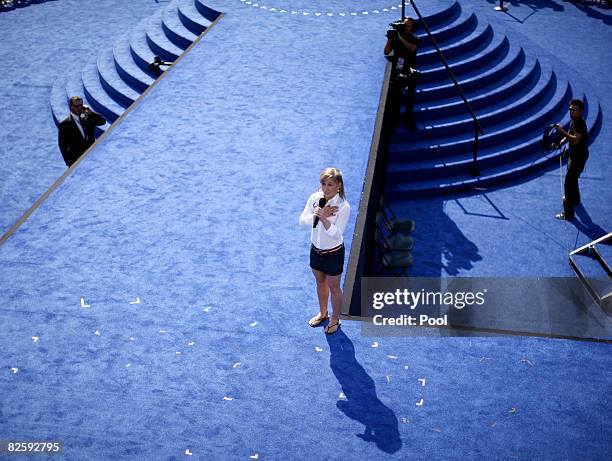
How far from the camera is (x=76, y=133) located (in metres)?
10.4

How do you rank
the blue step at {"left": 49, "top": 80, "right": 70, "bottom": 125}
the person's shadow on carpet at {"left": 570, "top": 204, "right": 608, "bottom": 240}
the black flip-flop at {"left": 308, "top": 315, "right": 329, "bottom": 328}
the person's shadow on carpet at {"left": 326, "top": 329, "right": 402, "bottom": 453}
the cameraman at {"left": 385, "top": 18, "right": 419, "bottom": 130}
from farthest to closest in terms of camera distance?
the blue step at {"left": 49, "top": 80, "right": 70, "bottom": 125}
the cameraman at {"left": 385, "top": 18, "right": 419, "bottom": 130}
the person's shadow on carpet at {"left": 570, "top": 204, "right": 608, "bottom": 240}
the black flip-flop at {"left": 308, "top": 315, "right": 329, "bottom": 328}
the person's shadow on carpet at {"left": 326, "top": 329, "right": 402, "bottom": 453}

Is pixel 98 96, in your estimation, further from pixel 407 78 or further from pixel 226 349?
pixel 226 349

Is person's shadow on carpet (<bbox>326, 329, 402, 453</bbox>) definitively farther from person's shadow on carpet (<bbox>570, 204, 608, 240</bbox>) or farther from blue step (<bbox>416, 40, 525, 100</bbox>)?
blue step (<bbox>416, 40, 525, 100</bbox>)

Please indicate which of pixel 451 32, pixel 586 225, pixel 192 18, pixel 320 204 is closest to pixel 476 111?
pixel 451 32

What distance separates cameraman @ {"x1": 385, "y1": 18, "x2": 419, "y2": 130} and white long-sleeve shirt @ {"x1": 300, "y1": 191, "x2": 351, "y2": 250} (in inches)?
202

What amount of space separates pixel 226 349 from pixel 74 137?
4856mm

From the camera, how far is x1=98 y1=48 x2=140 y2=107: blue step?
1329 cm

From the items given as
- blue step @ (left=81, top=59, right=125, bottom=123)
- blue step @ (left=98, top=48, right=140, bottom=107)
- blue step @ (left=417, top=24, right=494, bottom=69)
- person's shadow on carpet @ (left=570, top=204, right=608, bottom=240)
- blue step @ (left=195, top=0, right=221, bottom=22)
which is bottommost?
person's shadow on carpet @ (left=570, top=204, right=608, bottom=240)

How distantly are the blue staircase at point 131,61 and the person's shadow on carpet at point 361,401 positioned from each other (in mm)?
7761

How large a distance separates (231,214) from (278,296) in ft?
5.27

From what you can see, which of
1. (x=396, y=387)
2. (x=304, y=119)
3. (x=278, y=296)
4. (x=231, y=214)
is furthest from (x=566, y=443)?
(x=304, y=119)

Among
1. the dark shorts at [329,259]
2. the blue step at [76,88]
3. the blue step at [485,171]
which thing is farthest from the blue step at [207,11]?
the dark shorts at [329,259]

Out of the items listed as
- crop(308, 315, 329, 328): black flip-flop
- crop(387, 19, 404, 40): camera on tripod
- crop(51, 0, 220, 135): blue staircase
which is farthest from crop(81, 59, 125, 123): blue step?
A: crop(308, 315, 329, 328): black flip-flop

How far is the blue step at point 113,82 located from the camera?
13289 mm
